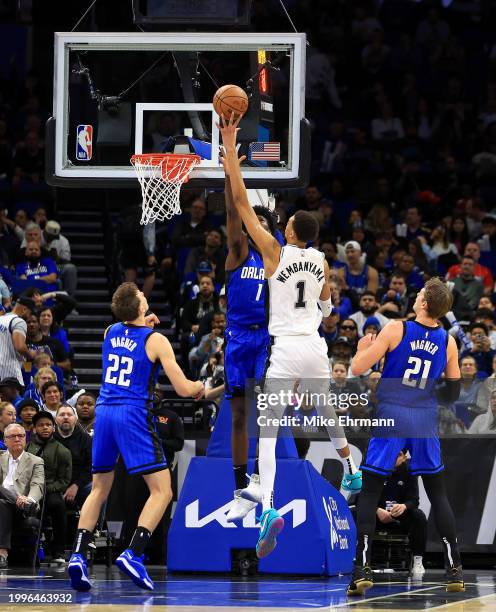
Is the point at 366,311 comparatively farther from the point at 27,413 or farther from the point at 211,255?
the point at 27,413

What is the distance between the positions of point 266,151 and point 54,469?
468 centimetres

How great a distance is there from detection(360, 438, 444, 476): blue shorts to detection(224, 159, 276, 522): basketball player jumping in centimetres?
93

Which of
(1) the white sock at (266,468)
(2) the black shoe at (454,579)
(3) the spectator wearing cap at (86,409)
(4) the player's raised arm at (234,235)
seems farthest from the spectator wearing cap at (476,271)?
(1) the white sock at (266,468)

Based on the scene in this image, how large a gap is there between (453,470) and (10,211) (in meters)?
9.84

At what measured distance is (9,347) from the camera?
16.9m

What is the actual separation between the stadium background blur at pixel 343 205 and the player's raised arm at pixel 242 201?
349 centimetres

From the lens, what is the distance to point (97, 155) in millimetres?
12250

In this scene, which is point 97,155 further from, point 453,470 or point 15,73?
point 15,73


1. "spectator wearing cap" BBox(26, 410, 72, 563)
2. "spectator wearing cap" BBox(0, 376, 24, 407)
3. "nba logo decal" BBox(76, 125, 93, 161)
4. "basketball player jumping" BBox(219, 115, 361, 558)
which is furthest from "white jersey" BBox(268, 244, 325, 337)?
"spectator wearing cap" BBox(0, 376, 24, 407)

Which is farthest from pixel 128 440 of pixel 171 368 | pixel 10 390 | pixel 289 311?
pixel 10 390

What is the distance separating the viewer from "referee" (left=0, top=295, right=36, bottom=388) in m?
16.8

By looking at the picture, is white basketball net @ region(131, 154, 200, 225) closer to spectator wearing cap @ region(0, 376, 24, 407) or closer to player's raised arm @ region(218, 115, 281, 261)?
player's raised arm @ region(218, 115, 281, 261)

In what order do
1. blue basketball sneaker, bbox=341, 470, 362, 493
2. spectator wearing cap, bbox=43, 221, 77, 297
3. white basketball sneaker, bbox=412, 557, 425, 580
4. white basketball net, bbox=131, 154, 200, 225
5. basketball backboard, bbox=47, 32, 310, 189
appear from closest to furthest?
blue basketball sneaker, bbox=341, 470, 362, 493, white basketball net, bbox=131, 154, 200, 225, basketball backboard, bbox=47, 32, 310, 189, white basketball sneaker, bbox=412, 557, 425, 580, spectator wearing cap, bbox=43, 221, 77, 297

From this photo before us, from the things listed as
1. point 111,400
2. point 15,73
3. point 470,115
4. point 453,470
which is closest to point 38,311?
point 453,470
